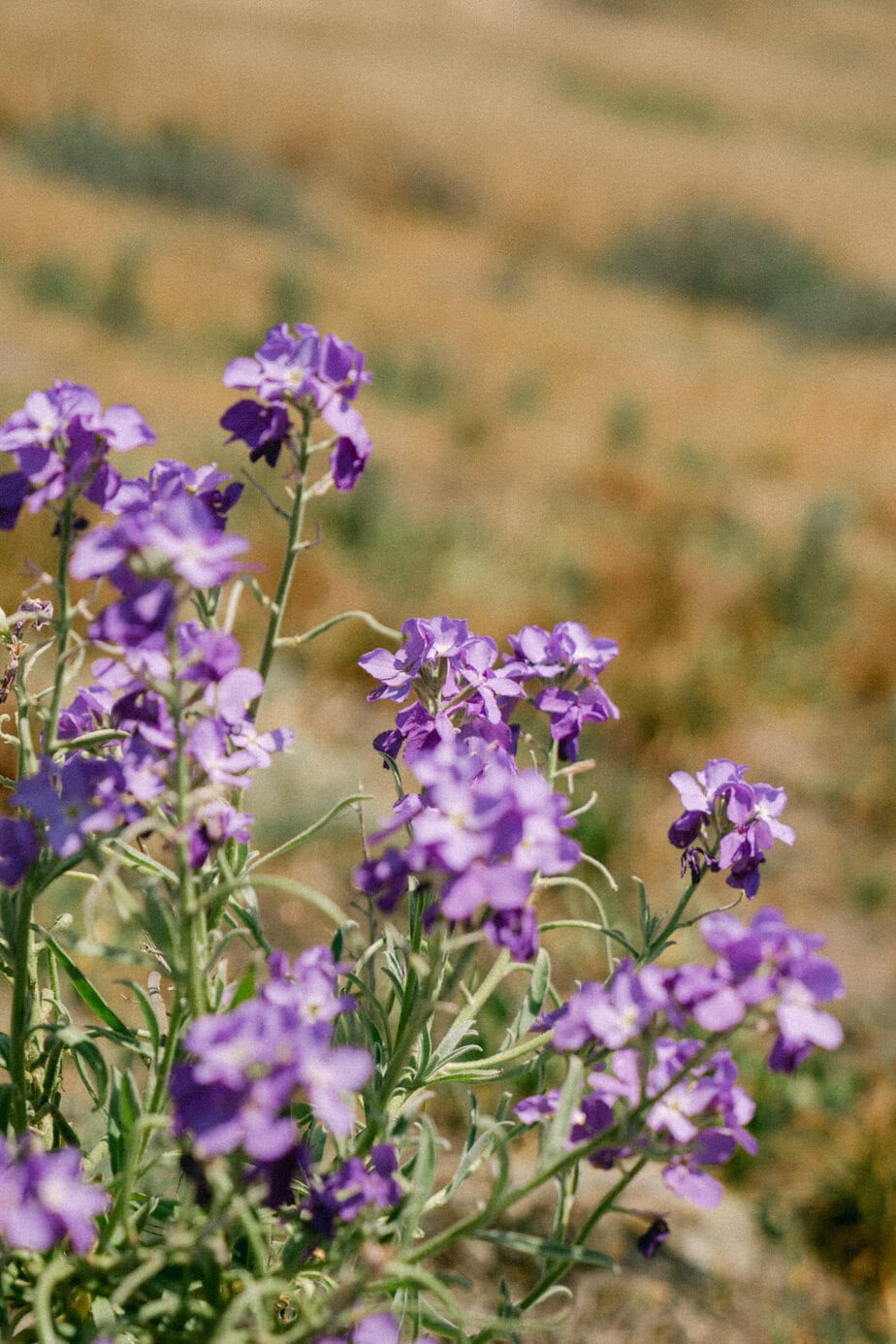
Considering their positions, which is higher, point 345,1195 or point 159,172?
point 159,172

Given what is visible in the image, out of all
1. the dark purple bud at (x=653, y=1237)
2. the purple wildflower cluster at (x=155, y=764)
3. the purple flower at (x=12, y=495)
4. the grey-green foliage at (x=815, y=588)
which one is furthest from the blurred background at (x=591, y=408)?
the dark purple bud at (x=653, y=1237)

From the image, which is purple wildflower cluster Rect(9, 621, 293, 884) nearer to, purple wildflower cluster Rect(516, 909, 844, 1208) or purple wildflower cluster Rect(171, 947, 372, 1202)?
purple wildflower cluster Rect(171, 947, 372, 1202)

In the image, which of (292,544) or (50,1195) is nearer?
(50,1195)

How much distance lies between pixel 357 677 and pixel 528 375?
26.5ft

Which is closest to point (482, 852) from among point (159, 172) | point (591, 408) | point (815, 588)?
point (815, 588)

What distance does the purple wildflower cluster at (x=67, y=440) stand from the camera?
999mm

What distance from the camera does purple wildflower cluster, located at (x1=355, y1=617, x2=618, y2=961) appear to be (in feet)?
3.00

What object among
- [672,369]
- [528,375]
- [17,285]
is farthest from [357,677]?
[672,369]

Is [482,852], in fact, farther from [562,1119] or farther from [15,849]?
[15,849]

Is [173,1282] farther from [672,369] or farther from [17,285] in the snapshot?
[672,369]

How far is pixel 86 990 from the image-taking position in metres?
1.30

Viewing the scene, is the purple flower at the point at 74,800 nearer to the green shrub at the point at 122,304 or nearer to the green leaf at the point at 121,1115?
the green leaf at the point at 121,1115

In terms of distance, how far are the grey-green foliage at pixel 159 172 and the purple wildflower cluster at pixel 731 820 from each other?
62.3 ft

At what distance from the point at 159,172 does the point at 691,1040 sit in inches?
789
